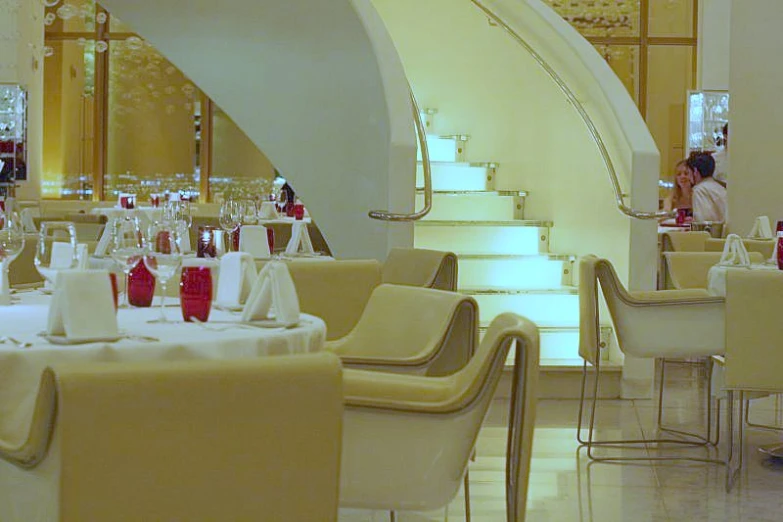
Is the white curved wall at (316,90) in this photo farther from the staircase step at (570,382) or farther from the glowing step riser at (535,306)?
the staircase step at (570,382)

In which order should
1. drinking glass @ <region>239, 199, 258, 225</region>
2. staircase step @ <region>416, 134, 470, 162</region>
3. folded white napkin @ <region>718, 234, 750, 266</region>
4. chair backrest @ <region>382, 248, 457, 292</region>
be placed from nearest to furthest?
chair backrest @ <region>382, 248, 457, 292</region> → folded white napkin @ <region>718, 234, 750, 266</region> → drinking glass @ <region>239, 199, 258, 225</region> → staircase step @ <region>416, 134, 470, 162</region>

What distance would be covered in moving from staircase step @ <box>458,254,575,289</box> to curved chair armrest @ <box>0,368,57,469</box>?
241 inches

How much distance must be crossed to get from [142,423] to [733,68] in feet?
26.6

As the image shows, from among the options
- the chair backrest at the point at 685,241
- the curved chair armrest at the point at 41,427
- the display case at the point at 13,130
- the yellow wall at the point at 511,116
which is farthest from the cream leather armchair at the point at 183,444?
the display case at the point at 13,130

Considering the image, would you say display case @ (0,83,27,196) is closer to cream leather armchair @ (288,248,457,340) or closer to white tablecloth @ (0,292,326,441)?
cream leather armchair @ (288,248,457,340)

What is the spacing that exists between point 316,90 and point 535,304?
7.49 ft

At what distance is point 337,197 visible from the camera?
339 inches

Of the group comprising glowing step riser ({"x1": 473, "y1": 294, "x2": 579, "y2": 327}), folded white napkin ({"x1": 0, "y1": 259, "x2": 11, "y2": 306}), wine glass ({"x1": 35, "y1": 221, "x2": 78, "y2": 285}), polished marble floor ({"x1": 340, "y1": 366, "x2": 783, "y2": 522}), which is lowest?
polished marble floor ({"x1": 340, "y1": 366, "x2": 783, "y2": 522})

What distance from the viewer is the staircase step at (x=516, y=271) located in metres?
8.40

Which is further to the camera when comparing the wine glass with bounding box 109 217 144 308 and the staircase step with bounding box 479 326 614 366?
the staircase step with bounding box 479 326 614 366

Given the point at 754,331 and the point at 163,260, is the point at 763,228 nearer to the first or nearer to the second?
the point at 754,331

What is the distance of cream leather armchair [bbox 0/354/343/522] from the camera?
2234mm

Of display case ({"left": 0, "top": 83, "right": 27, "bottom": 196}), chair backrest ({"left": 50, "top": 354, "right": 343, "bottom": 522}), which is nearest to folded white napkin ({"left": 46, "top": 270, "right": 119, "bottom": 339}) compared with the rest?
chair backrest ({"left": 50, "top": 354, "right": 343, "bottom": 522})

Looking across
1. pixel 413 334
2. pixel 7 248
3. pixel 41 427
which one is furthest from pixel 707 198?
pixel 41 427
